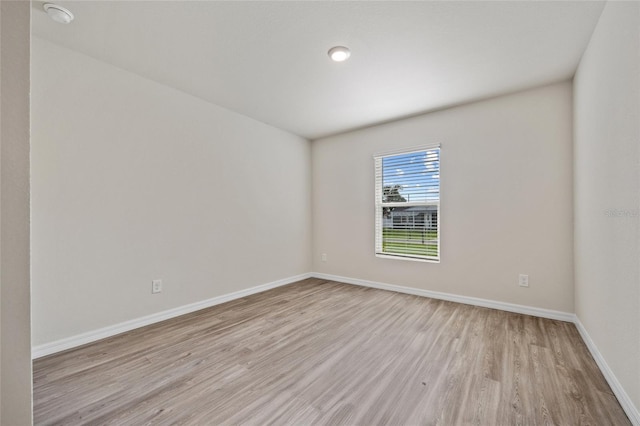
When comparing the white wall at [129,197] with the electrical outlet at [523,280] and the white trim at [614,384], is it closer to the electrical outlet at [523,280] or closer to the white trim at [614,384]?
the electrical outlet at [523,280]

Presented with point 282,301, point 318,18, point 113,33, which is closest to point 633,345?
point 318,18

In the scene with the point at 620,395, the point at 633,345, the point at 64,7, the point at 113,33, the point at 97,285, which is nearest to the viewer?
the point at 633,345

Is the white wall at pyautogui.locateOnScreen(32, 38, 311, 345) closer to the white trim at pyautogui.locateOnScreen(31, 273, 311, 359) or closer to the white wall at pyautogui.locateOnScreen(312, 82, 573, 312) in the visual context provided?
the white trim at pyautogui.locateOnScreen(31, 273, 311, 359)

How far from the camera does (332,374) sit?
1.85 meters

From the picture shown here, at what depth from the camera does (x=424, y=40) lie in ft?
6.91

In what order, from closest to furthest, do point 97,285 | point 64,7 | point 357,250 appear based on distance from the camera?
point 64,7
point 97,285
point 357,250

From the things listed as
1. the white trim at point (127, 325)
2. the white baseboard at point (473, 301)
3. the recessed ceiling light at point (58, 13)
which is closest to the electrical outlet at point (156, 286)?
the white trim at point (127, 325)

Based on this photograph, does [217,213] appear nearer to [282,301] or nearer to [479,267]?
[282,301]

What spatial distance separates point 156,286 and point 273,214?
5.91ft

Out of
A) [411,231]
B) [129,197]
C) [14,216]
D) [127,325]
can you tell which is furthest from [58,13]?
[411,231]

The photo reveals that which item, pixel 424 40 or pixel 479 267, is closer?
pixel 424 40

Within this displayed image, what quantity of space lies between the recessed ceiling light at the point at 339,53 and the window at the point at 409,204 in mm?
1824

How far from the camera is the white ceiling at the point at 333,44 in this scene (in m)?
1.81

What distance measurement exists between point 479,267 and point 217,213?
10.6 ft
